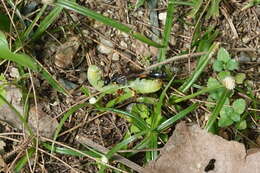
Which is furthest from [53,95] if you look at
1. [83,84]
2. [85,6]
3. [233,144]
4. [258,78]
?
[258,78]

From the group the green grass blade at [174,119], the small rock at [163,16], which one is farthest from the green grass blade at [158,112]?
the small rock at [163,16]

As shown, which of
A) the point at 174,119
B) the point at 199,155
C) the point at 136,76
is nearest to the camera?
the point at 199,155

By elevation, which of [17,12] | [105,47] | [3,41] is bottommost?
[105,47]

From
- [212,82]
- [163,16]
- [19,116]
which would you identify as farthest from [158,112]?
[19,116]

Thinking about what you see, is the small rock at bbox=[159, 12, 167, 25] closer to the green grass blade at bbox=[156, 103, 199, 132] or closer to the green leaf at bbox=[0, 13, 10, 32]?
the green grass blade at bbox=[156, 103, 199, 132]

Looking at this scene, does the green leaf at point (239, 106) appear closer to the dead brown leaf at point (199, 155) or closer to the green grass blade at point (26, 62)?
the dead brown leaf at point (199, 155)

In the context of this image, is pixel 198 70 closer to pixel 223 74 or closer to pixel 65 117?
pixel 223 74
